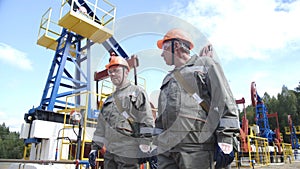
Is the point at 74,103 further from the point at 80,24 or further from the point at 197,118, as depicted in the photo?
the point at 197,118

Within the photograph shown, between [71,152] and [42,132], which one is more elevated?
[42,132]

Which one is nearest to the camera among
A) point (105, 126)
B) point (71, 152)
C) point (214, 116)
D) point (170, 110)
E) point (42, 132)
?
point (214, 116)

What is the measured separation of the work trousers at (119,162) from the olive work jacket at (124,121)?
4 cm

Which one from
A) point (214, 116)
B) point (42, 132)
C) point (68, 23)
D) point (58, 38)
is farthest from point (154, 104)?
point (58, 38)

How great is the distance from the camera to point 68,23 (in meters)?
8.47

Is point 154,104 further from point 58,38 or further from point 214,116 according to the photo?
point 58,38

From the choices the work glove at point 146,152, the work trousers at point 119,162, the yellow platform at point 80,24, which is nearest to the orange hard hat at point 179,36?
the work glove at point 146,152

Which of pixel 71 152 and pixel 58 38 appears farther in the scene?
pixel 58 38

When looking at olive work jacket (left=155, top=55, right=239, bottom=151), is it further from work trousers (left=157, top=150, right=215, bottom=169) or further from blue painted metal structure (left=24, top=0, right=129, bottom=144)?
blue painted metal structure (left=24, top=0, right=129, bottom=144)

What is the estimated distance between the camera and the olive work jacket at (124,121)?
8.48 feet

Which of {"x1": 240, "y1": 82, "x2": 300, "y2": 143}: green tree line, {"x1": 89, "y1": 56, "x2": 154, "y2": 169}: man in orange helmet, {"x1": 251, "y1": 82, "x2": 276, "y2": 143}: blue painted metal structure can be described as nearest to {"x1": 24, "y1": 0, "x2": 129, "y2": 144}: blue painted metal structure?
{"x1": 89, "y1": 56, "x2": 154, "y2": 169}: man in orange helmet

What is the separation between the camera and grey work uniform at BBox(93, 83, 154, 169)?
2.54 metres

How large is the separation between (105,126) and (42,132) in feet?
12.8

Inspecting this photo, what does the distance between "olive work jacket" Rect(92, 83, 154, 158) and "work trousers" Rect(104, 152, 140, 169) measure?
44 millimetres
